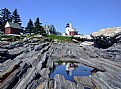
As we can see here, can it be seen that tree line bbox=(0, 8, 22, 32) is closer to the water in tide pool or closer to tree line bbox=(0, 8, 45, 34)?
tree line bbox=(0, 8, 45, 34)

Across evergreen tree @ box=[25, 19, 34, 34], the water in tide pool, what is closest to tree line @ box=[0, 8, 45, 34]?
evergreen tree @ box=[25, 19, 34, 34]

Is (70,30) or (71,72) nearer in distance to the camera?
(71,72)

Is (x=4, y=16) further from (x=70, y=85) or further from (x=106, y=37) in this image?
(x=70, y=85)

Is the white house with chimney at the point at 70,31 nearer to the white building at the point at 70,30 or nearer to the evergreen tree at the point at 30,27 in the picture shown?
the white building at the point at 70,30

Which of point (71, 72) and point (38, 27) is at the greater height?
point (38, 27)

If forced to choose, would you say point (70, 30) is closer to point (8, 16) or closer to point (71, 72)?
point (8, 16)

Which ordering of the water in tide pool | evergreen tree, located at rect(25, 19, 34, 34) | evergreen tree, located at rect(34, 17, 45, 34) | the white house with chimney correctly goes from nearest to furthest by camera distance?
the water in tide pool → evergreen tree, located at rect(34, 17, 45, 34) → evergreen tree, located at rect(25, 19, 34, 34) → the white house with chimney

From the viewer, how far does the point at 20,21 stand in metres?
99.1

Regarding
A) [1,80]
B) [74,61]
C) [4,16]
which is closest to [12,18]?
[4,16]

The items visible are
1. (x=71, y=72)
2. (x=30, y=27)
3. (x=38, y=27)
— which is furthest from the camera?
(x=30, y=27)

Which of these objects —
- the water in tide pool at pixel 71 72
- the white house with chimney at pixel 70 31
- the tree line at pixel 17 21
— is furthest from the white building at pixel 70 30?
the water in tide pool at pixel 71 72

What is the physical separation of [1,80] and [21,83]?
113 centimetres

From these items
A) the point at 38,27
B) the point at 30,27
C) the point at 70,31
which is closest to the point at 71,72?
the point at 38,27

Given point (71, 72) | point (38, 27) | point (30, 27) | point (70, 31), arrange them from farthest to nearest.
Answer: point (70, 31)
point (30, 27)
point (38, 27)
point (71, 72)
